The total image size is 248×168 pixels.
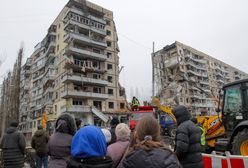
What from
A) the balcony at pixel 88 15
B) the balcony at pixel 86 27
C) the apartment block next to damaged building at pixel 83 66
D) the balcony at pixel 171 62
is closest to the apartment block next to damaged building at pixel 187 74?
the balcony at pixel 171 62

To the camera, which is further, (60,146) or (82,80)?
(82,80)

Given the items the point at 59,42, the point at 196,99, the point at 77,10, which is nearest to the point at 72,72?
the point at 59,42

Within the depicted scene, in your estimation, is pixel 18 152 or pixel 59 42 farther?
pixel 59 42

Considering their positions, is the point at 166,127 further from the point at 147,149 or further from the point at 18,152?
the point at 147,149

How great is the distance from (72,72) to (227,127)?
3257 centimetres

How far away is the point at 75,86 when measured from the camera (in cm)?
3756

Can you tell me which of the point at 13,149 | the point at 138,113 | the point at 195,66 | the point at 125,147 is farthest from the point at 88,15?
the point at 125,147

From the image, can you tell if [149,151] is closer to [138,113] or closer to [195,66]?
[138,113]

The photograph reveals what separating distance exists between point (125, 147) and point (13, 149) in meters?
3.90

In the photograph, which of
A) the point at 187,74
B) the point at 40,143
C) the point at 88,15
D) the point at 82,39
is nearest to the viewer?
the point at 40,143

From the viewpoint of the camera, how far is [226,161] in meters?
4.45

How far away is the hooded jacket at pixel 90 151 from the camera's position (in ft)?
8.33

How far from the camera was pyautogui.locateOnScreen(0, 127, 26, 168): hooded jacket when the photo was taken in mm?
5535

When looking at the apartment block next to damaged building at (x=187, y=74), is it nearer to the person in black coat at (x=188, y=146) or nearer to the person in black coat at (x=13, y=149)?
the person in black coat at (x=13, y=149)
